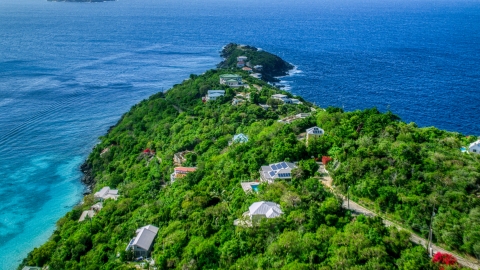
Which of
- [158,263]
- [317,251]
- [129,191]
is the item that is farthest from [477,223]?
[129,191]

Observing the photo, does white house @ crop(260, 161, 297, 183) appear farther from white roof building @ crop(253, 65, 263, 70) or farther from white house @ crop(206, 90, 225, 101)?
white roof building @ crop(253, 65, 263, 70)

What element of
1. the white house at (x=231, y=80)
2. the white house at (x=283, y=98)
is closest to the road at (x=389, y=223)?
the white house at (x=283, y=98)

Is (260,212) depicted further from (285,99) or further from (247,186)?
(285,99)

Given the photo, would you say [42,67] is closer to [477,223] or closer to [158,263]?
[158,263]

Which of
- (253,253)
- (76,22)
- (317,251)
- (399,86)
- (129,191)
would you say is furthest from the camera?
(76,22)

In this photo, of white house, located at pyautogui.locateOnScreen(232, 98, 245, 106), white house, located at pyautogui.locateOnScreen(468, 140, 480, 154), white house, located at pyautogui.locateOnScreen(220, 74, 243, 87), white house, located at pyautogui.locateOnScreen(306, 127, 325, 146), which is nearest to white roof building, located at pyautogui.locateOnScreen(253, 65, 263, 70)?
white house, located at pyautogui.locateOnScreen(220, 74, 243, 87)

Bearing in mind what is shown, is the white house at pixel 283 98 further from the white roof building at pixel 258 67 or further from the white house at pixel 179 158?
the white roof building at pixel 258 67

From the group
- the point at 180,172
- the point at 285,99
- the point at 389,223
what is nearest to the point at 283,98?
the point at 285,99

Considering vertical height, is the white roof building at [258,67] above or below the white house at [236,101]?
below
